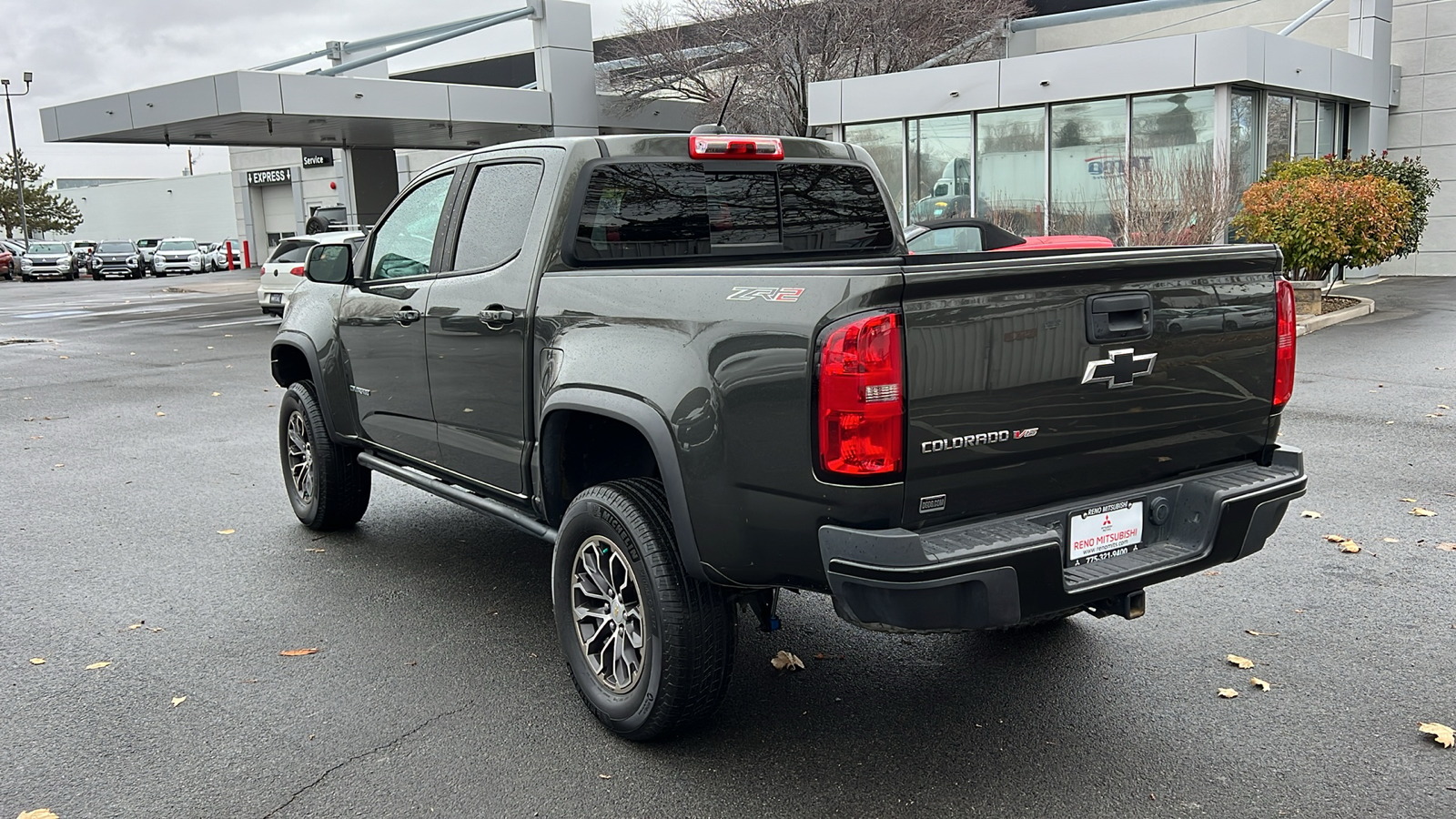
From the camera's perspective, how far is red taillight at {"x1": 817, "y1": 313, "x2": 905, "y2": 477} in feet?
10.1

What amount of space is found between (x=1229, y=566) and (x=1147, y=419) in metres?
2.38

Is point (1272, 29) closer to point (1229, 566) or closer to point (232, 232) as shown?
point (1229, 566)

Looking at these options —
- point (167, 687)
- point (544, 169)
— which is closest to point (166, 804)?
point (167, 687)

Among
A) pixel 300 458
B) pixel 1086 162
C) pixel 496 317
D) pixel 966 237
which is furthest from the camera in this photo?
pixel 1086 162

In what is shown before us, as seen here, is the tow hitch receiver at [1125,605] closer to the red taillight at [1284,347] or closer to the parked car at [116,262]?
the red taillight at [1284,347]

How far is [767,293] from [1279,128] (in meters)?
20.0

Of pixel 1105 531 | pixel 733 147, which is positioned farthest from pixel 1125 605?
pixel 733 147

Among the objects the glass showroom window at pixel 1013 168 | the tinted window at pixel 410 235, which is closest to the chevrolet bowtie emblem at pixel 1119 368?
the tinted window at pixel 410 235

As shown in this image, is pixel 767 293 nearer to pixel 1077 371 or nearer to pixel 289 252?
pixel 1077 371

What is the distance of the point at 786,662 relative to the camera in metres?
4.54

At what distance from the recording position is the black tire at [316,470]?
6.27 meters

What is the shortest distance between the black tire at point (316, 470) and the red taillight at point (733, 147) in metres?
2.81

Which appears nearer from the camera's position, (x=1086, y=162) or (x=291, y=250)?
(x=1086, y=162)

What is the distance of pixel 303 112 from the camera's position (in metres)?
24.9
